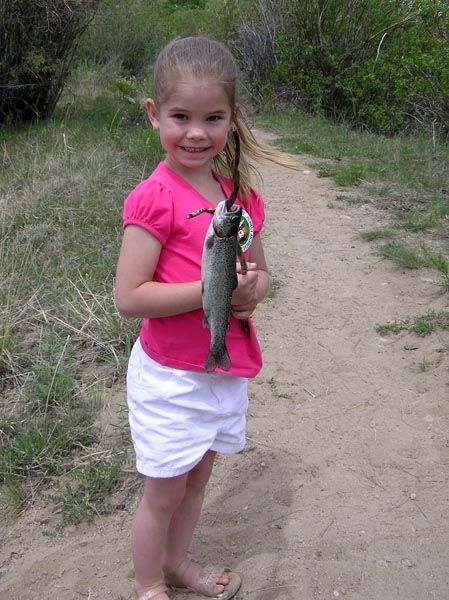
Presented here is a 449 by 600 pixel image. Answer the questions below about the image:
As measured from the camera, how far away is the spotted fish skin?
1519 millimetres

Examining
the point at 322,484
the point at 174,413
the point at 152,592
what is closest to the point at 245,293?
the point at 174,413

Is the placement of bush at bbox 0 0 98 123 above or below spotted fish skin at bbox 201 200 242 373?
below

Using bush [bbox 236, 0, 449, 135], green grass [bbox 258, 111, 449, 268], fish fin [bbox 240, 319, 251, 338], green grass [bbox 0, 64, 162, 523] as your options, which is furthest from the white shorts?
bush [bbox 236, 0, 449, 135]

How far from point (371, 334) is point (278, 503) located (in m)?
1.35

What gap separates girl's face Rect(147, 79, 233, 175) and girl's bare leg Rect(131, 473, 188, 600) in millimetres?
858

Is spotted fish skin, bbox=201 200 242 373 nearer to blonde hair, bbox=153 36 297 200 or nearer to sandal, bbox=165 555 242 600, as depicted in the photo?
blonde hair, bbox=153 36 297 200

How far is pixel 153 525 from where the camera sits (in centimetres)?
204

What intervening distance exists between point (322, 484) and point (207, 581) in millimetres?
683

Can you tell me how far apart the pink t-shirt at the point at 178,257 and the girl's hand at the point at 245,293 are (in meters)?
0.08

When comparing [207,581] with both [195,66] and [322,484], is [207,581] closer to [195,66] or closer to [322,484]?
[322,484]

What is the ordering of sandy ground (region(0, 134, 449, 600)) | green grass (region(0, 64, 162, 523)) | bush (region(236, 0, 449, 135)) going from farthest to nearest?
1. bush (region(236, 0, 449, 135))
2. green grass (region(0, 64, 162, 523))
3. sandy ground (region(0, 134, 449, 600))

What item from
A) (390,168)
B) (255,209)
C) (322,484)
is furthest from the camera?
(390,168)

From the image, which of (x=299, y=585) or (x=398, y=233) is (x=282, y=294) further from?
(x=299, y=585)

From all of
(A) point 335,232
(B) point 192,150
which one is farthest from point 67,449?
(A) point 335,232
